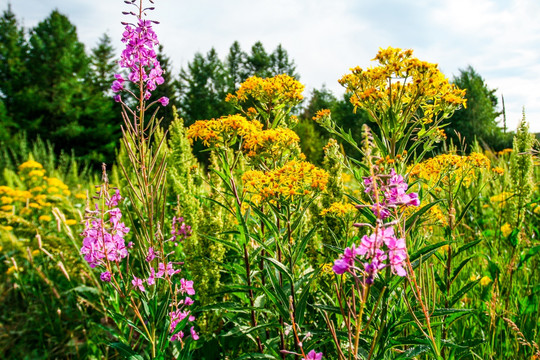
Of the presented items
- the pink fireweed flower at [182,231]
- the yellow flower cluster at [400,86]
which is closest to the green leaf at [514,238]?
the yellow flower cluster at [400,86]

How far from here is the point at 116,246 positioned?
4.94 ft

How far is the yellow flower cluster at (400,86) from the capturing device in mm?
1614

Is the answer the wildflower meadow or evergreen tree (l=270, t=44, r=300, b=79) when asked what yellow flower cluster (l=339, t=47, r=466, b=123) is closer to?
the wildflower meadow

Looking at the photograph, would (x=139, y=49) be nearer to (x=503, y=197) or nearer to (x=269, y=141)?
(x=269, y=141)

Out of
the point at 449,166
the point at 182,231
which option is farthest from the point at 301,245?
the point at 182,231

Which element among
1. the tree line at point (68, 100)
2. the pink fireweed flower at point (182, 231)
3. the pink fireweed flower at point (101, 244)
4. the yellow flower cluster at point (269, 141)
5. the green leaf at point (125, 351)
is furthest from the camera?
the tree line at point (68, 100)

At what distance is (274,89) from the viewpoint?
2.11 metres

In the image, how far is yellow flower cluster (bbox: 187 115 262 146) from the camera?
190cm

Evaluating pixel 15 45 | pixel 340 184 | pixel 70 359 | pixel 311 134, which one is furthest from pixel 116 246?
pixel 15 45

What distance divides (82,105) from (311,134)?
61.4 feet

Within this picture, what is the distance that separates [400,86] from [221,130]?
3.11ft

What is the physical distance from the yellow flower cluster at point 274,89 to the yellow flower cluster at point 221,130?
28 centimetres

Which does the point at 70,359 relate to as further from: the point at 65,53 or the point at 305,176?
the point at 65,53

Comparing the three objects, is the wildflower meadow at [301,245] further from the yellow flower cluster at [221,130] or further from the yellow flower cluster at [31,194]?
the yellow flower cluster at [31,194]
